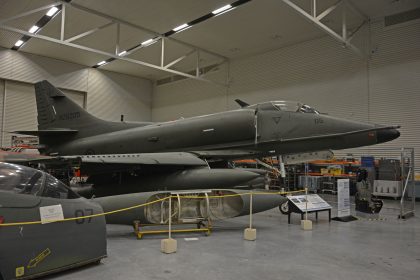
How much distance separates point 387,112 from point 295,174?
5.30 m

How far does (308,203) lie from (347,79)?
Answer: 420 inches

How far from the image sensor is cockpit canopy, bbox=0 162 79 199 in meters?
3.79

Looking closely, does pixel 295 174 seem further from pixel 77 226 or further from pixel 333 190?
pixel 77 226

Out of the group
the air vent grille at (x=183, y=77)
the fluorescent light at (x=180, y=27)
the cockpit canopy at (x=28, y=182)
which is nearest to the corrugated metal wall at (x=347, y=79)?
the air vent grille at (x=183, y=77)

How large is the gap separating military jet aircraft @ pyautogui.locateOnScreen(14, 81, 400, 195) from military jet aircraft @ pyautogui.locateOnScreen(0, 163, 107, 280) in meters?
3.25

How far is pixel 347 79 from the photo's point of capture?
55.4 ft

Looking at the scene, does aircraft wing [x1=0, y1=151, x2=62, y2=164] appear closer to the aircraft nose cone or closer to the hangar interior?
the hangar interior

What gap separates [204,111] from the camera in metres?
24.1

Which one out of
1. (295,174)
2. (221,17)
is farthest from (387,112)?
(221,17)

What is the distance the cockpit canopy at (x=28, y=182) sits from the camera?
379 centimetres

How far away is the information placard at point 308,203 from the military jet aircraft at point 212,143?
3.97 feet

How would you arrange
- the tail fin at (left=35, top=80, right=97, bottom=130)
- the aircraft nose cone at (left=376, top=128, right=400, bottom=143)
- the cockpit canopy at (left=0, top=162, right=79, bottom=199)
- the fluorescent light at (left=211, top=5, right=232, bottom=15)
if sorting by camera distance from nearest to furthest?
the cockpit canopy at (left=0, top=162, right=79, bottom=199), the aircraft nose cone at (left=376, top=128, right=400, bottom=143), the tail fin at (left=35, top=80, right=97, bottom=130), the fluorescent light at (left=211, top=5, right=232, bottom=15)

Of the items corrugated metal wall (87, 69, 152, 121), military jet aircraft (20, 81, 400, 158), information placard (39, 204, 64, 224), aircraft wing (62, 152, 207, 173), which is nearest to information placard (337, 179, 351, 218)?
military jet aircraft (20, 81, 400, 158)

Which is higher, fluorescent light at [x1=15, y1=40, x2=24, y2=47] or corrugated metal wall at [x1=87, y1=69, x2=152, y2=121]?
fluorescent light at [x1=15, y1=40, x2=24, y2=47]
